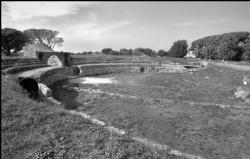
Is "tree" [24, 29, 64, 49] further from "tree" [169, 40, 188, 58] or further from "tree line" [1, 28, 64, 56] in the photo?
"tree" [169, 40, 188, 58]

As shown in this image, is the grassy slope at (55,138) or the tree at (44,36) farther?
the tree at (44,36)

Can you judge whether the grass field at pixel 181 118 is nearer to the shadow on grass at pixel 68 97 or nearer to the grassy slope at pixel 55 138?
the shadow on grass at pixel 68 97

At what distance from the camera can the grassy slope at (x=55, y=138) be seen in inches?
175

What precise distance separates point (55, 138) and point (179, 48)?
7083 centimetres

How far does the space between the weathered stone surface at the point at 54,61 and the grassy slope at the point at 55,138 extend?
70.6 feet

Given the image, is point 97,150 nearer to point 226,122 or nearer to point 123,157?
point 123,157

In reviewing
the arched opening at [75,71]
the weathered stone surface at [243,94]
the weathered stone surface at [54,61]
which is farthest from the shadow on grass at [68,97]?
the weathered stone surface at [54,61]

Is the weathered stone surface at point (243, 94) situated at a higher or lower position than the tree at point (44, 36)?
lower

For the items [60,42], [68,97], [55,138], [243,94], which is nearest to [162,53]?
[60,42]

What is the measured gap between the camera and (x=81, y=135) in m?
5.31

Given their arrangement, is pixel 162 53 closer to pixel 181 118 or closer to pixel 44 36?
pixel 44 36

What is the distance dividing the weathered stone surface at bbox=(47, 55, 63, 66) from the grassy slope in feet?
70.6

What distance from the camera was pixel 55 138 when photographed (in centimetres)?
501

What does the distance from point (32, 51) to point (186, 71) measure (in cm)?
2520
